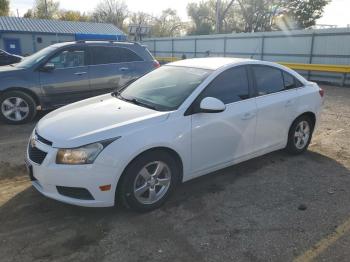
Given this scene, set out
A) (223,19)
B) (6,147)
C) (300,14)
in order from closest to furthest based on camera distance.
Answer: (6,147), (300,14), (223,19)

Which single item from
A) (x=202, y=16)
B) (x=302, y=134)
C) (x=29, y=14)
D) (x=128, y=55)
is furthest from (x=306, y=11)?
(x=29, y=14)

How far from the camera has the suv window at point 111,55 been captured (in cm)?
816

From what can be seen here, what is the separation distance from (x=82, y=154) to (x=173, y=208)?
121 centimetres

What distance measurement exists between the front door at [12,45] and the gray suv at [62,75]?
77.2 feet

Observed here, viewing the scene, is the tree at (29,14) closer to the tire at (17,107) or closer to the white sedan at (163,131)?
the tire at (17,107)

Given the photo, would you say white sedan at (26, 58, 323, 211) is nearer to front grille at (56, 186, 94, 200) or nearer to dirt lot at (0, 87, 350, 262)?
front grille at (56, 186, 94, 200)

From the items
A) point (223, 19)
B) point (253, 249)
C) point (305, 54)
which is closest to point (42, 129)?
point (253, 249)

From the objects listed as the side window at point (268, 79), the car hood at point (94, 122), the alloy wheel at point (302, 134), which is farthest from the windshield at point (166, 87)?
the alloy wheel at point (302, 134)

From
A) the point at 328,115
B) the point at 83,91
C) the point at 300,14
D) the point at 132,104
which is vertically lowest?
the point at 328,115

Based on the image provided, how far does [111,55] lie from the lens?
27.4ft

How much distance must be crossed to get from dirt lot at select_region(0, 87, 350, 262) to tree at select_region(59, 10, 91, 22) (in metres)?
58.7

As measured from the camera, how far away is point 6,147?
237 inches

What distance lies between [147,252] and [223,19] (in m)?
47.3

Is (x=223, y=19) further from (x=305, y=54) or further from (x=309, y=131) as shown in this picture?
(x=309, y=131)
